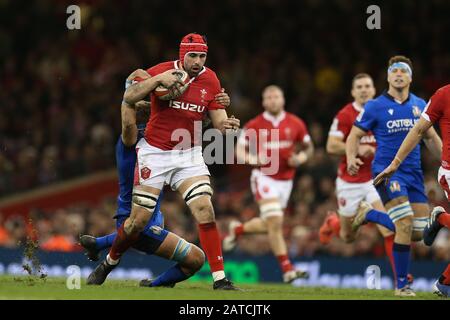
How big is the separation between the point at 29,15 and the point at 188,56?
54.6ft

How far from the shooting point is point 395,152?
517 inches

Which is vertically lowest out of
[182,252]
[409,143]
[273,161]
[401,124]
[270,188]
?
[182,252]

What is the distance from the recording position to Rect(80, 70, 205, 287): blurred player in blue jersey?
1205cm

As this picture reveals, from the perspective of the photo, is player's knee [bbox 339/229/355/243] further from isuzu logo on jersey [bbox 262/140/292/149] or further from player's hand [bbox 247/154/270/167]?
isuzu logo on jersey [bbox 262/140/292/149]

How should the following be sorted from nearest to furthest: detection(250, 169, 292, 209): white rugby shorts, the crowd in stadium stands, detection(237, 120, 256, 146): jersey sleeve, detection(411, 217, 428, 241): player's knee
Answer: detection(411, 217, 428, 241): player's knee < detection(250, 169, 292, 209): white rugby shorts < detection(237, 120, 256, 146): jersey sleeve < the crowd in stadium stands

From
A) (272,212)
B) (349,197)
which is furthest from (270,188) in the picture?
(349,197)

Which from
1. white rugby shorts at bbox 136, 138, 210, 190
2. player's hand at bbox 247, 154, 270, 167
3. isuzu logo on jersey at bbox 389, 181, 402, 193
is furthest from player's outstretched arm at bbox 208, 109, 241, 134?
player's hand at bbox 247, 154, 270, 167

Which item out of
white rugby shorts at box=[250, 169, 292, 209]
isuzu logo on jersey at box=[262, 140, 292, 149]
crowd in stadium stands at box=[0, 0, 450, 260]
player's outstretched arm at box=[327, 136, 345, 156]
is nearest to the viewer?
player's outstretched arm at box=[327, 136, 345, 156]

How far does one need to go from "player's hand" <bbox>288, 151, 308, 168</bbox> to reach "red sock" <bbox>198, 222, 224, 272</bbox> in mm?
5457

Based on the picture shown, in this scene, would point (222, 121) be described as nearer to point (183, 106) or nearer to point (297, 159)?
point (183, 106)

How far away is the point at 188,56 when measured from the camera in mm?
11867

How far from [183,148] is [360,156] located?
3863 millimetres
